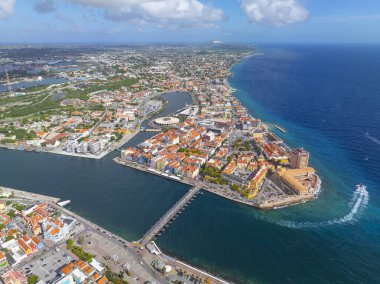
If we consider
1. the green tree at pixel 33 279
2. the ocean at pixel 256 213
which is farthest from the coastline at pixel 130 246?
the green tree at pixel 33 279

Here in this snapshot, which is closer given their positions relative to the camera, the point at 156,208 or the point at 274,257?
the point at 274,257

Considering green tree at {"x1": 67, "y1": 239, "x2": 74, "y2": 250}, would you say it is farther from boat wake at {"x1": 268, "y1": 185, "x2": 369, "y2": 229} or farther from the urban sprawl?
boat wake at {"x1": 268, "y1": 185, "x2": 369, "y2": 229}

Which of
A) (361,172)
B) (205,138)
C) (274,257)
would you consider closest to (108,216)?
(274,257)

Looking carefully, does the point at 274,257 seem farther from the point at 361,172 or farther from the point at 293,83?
the point at 293,83

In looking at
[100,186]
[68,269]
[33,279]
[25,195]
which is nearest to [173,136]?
[100,186]

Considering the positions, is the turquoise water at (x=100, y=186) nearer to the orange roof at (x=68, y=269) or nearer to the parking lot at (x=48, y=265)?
the parking lot at (x=48, y=265)

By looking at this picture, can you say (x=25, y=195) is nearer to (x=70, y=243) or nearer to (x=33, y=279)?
(x=70, y=243)
